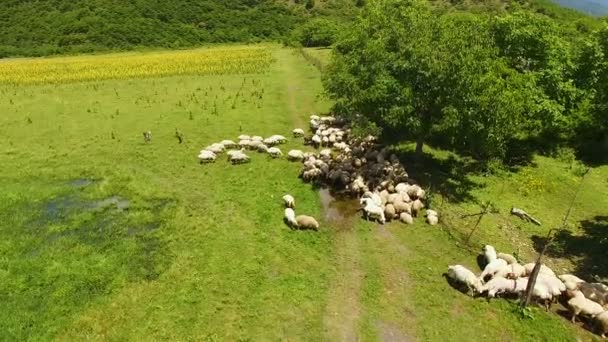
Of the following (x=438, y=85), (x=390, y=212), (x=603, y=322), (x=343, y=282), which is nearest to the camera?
(x=603, y=322)

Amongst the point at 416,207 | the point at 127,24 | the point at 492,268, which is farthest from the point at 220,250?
the point at 127,24

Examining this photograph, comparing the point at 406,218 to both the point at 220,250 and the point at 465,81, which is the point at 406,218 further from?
the point at 220,250

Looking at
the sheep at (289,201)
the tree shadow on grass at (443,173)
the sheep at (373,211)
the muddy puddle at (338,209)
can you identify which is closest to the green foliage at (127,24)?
the tree shadow on grass at (443,173)

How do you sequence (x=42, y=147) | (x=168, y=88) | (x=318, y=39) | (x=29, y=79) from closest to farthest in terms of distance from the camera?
(x=42, y=147) < (x=168, y=88) < (x=29, y=79) < (x=318, y=39)

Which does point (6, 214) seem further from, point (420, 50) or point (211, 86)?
point (211, 86)

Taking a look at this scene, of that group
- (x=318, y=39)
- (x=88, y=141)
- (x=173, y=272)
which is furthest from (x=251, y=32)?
(x=173, y=272)
